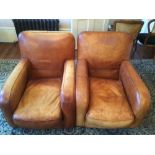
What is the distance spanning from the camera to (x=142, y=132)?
1.54 metres

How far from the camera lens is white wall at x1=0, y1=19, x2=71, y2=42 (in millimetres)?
2977

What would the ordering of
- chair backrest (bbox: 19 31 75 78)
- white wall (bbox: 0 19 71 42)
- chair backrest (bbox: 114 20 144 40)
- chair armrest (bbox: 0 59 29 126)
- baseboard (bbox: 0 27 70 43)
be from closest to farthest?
chair armrest (bbox: 0 59 29 126), chair backrest (bbox: 19 31 75 78), chair backrest (bbox: 114 20 144 40), white wall (bbox: 0 19 71 42), baseboard (bbox: 0 27 70 43)

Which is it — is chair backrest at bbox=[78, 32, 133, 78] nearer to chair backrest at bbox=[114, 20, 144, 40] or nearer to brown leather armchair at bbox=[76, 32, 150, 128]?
brown leather armchair at bbox=[76, 32, 150, 128]

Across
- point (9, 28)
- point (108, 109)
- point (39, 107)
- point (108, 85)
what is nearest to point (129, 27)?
point (108, 85)

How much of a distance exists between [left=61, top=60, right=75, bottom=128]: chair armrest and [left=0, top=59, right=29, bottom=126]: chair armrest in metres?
0.41

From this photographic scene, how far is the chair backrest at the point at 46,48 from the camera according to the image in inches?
Result: 60.4

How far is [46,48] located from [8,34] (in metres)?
2.08

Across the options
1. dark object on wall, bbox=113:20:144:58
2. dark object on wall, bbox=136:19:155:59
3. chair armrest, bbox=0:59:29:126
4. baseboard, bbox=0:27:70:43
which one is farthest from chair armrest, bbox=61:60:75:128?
baseboard, bbox=0:27:70:43

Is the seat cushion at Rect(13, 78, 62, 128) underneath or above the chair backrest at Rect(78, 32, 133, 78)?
underneath

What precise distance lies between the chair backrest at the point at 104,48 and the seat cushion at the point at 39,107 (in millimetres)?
480
